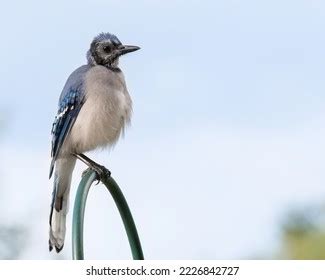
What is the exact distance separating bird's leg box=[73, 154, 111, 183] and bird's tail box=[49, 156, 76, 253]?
83 mm

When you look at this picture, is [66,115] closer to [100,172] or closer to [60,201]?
[60,201]

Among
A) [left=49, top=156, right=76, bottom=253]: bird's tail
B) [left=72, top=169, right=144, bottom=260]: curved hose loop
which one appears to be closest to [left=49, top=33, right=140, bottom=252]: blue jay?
[left=49, top=156, right=76, bottom=253]: bird's tail

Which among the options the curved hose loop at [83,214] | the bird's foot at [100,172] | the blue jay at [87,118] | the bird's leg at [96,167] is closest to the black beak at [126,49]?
the blue jay at [87,118]

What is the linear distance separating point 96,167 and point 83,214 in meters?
1.28

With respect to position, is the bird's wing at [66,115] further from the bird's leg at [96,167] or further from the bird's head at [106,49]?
the bird's head at [106,49]

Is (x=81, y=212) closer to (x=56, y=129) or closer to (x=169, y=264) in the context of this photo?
(x=169, y=264)

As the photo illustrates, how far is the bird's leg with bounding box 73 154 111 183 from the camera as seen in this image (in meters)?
4.78

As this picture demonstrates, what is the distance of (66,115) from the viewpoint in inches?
231

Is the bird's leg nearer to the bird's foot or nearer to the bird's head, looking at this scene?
the bird's foot

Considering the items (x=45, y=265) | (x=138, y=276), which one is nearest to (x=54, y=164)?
(x=45, y=265)

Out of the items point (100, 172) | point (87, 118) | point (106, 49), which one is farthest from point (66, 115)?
point (100, 172)

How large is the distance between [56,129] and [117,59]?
588 mm

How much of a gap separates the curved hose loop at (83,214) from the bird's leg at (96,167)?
17 centimetres

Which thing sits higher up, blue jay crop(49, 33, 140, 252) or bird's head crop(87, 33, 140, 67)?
bird's head crop(87, 33, 140, 67)
